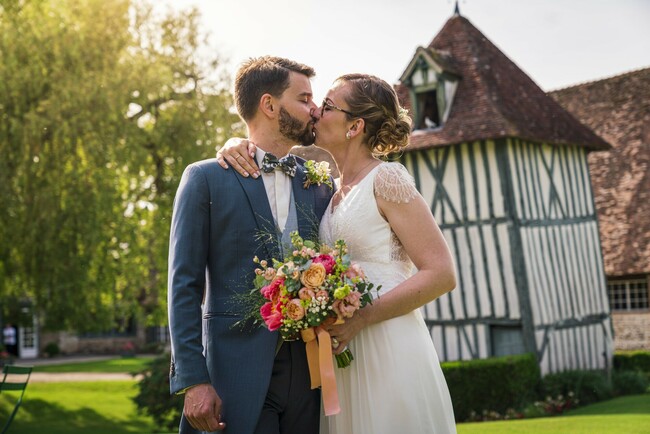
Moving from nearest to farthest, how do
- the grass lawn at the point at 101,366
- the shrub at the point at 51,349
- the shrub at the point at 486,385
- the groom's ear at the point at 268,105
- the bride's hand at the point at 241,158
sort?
the bride's hand at the point at 241,158
the groom's ear at the point at 268,105
the shrub at the point at 486,385
the grass lawn at the point at 101,366
the shrub at the point at 51,349

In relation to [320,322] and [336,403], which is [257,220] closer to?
[320,322]

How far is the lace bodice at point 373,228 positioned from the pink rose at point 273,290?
0.57 metres

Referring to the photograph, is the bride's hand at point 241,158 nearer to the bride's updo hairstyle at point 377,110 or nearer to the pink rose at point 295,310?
the bride's updo hairstyle at point 377,110

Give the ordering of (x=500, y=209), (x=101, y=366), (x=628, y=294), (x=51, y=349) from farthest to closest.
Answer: (x=51, y=349), (x=101, y=366), (x=628, y=294), (x=500, y=209)

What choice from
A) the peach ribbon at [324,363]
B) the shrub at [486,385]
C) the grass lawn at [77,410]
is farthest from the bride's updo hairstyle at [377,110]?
the shrub at [486,385]

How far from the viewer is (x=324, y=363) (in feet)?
11.5

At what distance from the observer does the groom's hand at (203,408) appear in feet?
11.2

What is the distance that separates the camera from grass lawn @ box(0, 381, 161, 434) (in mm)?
15664

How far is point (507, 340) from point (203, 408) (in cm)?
1458

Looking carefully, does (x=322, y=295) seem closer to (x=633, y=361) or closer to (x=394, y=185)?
(x=394, y=185)

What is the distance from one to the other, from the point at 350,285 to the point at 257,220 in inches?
22.4

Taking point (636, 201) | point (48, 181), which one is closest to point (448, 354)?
point (636, 201)

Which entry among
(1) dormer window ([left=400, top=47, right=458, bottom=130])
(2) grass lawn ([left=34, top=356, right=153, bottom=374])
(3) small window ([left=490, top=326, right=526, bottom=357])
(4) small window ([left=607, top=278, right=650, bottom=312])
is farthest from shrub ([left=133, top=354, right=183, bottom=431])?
(2) grass lawn ([left=34, top=356, right=153, bottom=374])

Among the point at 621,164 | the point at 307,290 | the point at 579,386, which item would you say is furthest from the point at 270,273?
the point at 621,164
